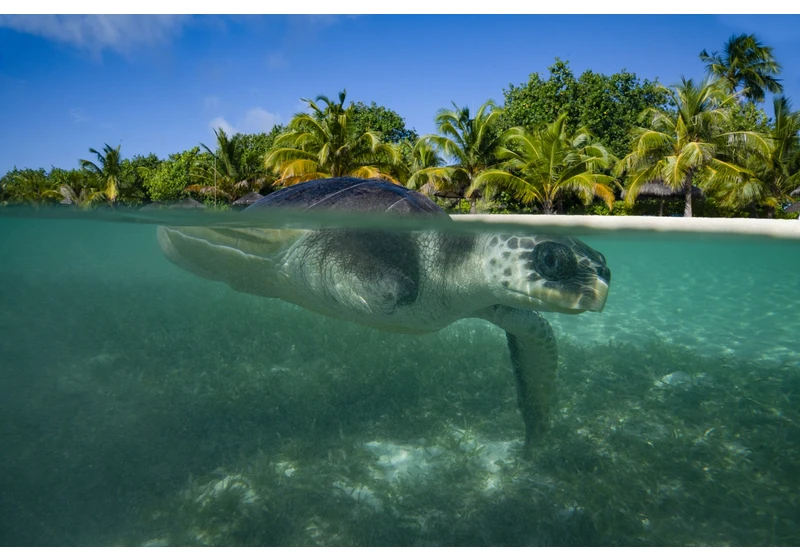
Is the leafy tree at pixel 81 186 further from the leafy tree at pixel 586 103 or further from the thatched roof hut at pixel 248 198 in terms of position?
the leafy tree at pixel 586 103

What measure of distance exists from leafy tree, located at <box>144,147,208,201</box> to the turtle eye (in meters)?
30.8

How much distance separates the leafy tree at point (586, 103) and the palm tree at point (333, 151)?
9657 mm

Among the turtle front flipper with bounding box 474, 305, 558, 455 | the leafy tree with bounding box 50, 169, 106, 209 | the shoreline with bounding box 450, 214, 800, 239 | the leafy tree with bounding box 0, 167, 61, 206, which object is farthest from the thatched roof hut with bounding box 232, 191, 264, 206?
the turtle front flipper with bounding box 474, 305, 558, 455

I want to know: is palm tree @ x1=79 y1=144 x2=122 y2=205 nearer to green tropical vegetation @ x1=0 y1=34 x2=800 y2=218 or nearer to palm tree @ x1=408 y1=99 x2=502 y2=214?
green tropical vegetation @ x1=0 y1=34 x2=800 y2=218

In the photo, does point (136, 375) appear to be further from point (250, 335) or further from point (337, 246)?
point (337, 246)

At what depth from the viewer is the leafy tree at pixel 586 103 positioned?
27.4 meters

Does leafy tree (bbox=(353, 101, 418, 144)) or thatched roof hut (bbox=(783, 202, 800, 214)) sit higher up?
leafy tree (bbox=(353, 101, 418, 144))

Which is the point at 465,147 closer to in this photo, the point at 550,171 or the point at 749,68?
the point at 550,171

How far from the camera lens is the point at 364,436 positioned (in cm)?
464

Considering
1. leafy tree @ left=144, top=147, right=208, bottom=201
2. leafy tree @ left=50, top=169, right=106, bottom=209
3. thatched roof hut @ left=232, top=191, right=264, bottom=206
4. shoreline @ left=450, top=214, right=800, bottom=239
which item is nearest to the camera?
shoreline @ left=450, top=214, right=800, bottom=239

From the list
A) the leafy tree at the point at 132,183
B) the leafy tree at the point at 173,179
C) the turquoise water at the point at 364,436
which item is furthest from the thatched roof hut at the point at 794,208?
the leafy tree at the point at 132,183

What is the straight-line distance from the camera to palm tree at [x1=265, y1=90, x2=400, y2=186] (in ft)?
69.8

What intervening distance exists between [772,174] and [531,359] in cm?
2405

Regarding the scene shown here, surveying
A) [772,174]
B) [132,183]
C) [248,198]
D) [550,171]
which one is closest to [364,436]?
[550,171]
